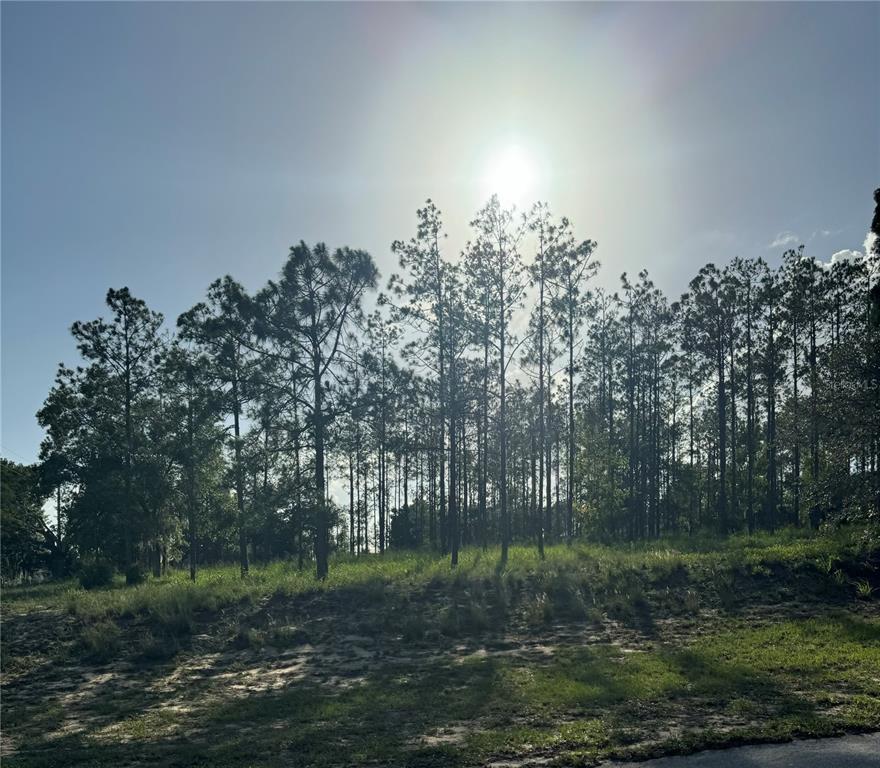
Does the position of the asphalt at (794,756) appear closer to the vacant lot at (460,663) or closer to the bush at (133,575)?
the vacant lot at (460,663)

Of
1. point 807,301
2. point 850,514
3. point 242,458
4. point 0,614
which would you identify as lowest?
point 0,614

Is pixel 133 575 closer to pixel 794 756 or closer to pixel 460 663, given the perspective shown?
pixel 460 663

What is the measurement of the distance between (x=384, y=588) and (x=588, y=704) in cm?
Result: 1151

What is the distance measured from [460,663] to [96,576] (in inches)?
959

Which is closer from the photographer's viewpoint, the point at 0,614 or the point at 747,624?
the point at 747,624

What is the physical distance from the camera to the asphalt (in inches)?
311

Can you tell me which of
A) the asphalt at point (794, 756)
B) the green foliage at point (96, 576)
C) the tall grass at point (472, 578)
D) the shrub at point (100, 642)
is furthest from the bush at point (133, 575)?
the asphalt at point (794, 756)

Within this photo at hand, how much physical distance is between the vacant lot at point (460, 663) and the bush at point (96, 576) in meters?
9.79

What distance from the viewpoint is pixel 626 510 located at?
48.5m

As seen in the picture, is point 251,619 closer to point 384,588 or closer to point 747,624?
point 384,588

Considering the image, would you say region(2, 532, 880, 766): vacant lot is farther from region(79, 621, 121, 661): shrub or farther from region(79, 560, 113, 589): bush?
region(79, 560, 113, 589): bush

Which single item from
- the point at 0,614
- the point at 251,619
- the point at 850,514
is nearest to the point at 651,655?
the point at 850,514

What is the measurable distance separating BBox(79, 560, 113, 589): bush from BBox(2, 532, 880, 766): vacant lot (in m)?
9.79

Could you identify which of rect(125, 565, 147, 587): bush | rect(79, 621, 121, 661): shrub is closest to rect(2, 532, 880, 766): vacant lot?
rect(79, 621, 121, 661): shrub
